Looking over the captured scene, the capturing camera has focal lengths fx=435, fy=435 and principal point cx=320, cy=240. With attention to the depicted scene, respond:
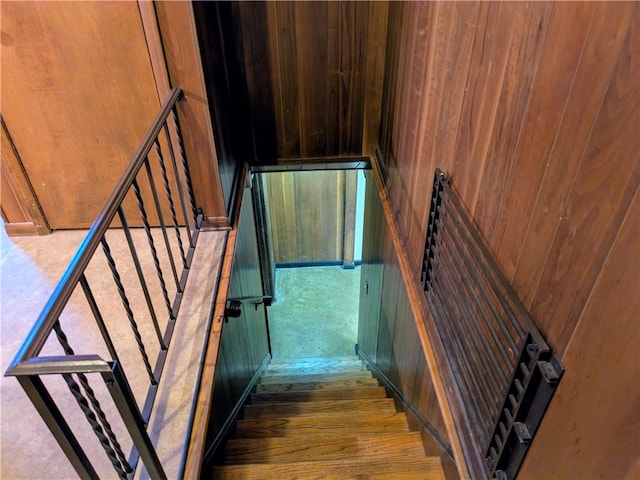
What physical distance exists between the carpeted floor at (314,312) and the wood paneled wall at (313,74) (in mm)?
2655

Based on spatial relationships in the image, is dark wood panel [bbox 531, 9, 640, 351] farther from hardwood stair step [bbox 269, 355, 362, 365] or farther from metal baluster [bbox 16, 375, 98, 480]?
hardwood stair step [bbox 269, 355, 362, 365]

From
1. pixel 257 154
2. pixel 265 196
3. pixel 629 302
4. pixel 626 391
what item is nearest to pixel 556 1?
pixel 629 302

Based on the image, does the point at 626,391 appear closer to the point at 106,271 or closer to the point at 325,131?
the point at 106,271

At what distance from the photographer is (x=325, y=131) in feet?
10.2

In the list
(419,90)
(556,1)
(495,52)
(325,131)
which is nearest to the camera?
(556,1)

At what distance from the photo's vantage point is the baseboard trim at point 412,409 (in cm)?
185

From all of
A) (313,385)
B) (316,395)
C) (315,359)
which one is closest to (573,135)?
(316,395)

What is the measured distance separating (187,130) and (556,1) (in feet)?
5.60

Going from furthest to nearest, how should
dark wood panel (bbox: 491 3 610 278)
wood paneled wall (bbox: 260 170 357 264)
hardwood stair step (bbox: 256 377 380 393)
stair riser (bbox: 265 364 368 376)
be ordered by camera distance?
wood paneled wall (bbox: 260 170 357 264) < stair riser (bbox: 265 364 368 376) < hardwood stair step (bbox: 256 377 380 393) < dark wood panel (bbox: 491 3 610 278)

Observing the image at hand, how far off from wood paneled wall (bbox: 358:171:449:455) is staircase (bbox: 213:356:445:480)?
0.20 metres

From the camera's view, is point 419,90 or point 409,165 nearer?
point 419,90

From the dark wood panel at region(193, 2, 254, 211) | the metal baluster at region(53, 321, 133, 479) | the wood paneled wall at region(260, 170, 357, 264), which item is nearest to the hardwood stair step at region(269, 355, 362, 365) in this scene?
the wood paneled wall at region(260, 170, 357, 264)

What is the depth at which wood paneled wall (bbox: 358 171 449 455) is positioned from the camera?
6.81 feet

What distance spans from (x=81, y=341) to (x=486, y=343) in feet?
5.48
